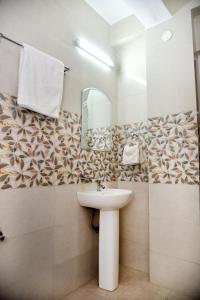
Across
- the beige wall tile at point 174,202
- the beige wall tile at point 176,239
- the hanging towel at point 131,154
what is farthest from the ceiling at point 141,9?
the beige wall tile at point 176,239

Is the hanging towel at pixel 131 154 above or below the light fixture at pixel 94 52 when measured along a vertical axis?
below

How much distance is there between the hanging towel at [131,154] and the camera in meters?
2.07

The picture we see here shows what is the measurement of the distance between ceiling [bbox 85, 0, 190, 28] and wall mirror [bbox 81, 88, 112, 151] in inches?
31.0

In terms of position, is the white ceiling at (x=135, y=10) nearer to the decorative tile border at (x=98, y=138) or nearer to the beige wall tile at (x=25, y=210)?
the decorative tile border at (x=98, y=138)

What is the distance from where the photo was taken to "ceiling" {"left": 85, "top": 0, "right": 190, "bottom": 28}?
1708 millimetres

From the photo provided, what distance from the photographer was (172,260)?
1.70 metres

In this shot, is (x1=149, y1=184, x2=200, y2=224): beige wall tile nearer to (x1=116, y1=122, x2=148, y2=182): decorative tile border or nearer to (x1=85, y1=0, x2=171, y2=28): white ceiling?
(x1=116, y1=122, x2=148, y2=182): decorative tile border

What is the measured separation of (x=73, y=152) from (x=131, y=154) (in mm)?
659

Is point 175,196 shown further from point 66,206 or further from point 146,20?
point 146,20

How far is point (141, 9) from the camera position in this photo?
1763mm

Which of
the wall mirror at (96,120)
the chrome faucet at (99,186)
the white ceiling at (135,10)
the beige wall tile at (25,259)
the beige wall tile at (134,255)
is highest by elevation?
the white ceiling at (135,10)

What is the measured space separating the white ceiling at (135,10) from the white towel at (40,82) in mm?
Result: 872

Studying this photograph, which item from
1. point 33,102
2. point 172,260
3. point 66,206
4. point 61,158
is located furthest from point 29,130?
point 172,260

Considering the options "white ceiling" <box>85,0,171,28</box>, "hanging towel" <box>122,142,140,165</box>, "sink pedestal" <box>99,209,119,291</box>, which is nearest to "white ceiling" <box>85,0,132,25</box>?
"white ceiling" <box>85,0,171,28</box>
